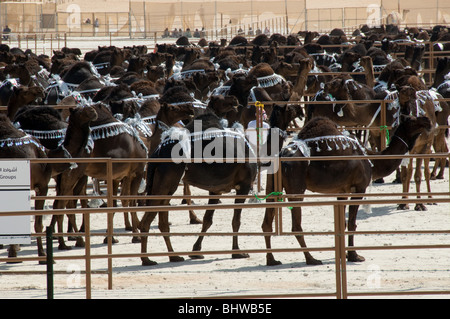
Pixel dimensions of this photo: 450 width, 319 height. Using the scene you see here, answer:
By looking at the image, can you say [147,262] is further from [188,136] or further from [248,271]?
[188,136]

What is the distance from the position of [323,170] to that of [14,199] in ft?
11.4

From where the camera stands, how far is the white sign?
6574 mm

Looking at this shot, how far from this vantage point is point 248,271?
28.2 feet

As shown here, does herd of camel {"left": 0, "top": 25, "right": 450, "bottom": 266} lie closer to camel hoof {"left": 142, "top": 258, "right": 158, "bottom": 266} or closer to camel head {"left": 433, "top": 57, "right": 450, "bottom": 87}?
camel hoof {"left": 142, "top": 258, "right": 158, "bottom": 266}

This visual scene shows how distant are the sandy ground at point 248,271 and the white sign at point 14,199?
65 cm

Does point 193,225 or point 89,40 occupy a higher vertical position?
point 89,40

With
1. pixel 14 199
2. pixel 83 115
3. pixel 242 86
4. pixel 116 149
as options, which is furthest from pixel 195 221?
pixel 14 199

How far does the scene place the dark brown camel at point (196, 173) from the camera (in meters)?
9.08

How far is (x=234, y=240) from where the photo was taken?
9.28 m

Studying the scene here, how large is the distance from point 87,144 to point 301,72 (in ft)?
25.7

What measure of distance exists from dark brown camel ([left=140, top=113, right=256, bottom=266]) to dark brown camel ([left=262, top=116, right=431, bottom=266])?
411 mm
